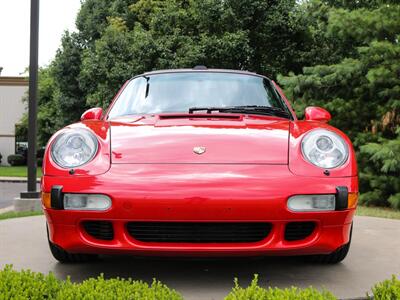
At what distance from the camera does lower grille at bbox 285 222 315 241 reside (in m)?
2.81

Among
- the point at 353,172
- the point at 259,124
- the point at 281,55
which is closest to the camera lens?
the point at 353,172

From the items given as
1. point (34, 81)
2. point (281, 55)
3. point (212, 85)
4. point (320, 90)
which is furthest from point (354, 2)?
point (212, 85)

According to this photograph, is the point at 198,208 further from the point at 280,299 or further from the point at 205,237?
the point at 280,299

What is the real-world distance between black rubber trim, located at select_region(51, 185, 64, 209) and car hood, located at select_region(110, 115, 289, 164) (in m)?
0.32

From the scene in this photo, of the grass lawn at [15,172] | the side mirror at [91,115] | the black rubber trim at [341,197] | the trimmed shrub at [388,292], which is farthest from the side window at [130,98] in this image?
the grass lawn at [15,172]

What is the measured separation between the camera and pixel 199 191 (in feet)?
8.79

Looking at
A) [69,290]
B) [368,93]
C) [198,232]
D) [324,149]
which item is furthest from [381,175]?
[69,290]

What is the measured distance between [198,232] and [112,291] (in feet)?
2.00

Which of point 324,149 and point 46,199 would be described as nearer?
point 46,199

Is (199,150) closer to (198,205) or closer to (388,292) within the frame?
(198,205)

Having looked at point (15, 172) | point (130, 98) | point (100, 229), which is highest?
point (130, 98)

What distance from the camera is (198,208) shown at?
105 inches

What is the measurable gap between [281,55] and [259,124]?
16.0 metres

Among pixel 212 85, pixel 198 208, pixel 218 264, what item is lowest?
pixel 218 264
